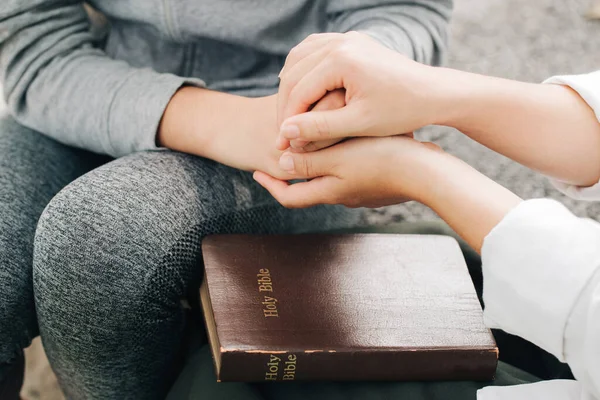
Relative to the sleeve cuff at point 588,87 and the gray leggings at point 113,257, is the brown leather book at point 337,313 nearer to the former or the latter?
the gray leggings at point 113,257

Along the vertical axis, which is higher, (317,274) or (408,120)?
(408,120)

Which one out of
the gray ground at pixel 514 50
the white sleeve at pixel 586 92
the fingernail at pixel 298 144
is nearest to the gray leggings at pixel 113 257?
the fingernail at pixel 298 144

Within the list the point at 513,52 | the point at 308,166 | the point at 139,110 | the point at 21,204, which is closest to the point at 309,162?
the point at 308,166

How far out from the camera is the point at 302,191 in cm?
64

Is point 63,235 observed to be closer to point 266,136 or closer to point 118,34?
point 266,136

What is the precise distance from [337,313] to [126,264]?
0.21 m

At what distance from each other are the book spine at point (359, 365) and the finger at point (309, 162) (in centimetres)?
20

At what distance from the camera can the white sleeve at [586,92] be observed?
1.88ft

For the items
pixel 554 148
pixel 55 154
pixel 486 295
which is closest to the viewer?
pixel 486 295

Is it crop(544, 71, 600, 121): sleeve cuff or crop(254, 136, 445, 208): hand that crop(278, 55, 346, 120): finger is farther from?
crop(544, 71, 600, 121): sleeve cuff

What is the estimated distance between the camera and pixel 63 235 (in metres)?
0.56

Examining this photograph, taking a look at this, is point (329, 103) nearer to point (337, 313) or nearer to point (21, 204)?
point (337, 313)

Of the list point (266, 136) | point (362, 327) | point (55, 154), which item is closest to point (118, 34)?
point (55, 154)

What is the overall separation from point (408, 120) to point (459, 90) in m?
0.06
